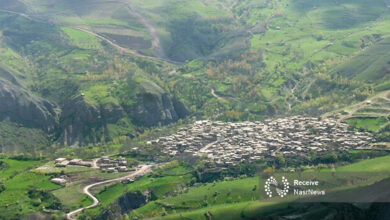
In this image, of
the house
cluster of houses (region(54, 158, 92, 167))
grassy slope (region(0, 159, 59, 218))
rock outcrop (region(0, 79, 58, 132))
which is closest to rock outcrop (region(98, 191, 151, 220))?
grassy slope (region(0, 159, 59, 218))

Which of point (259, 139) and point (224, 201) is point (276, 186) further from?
point (259, 139)

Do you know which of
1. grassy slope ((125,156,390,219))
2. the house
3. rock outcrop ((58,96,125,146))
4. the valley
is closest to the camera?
grassy slope ((125,156,390,219))

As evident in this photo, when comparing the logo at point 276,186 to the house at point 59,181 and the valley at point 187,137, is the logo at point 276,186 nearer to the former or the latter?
the valley at point 187,137

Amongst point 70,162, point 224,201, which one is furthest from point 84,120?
point 224,201

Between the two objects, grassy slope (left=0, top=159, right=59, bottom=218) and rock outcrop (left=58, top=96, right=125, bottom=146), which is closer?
grassy slope (left=0, top=159, right=59, bottom=218)

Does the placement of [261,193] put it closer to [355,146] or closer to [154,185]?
[154,185]

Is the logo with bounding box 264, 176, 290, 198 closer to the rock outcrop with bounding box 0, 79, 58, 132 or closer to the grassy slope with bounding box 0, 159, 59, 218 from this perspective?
the grassy slope with bounding box 0, 159, 59, 218

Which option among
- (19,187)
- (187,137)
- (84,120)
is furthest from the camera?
(84,120)

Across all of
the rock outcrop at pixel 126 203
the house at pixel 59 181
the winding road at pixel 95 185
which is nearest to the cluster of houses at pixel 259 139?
the winding road at pixel 95 185
